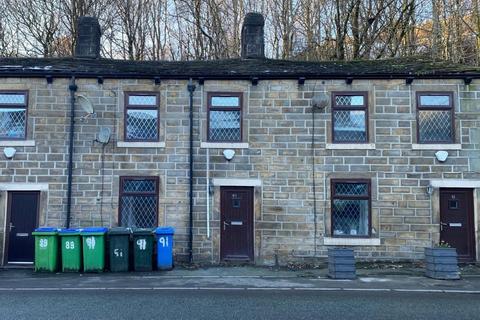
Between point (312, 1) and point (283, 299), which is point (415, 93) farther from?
point (312, 1)

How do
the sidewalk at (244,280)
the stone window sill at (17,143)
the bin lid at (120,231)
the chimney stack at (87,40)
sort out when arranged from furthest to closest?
the chimney stack at (87,40) → the stone window sill at (17,143) → the bin lid at (120,231) → the sidewalk at (244,280)

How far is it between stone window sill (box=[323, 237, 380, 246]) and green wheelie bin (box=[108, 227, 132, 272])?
5.47 m

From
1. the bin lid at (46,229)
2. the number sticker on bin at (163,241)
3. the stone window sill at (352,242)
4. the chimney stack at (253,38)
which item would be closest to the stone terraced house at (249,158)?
the stone window sill at (352,242)

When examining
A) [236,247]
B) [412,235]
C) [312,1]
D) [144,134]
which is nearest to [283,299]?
[236,247]

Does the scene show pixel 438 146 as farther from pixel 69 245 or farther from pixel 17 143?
pixel 17 143

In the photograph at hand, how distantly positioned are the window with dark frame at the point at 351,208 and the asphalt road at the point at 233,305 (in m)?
4.56

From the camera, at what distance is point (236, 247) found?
14.2 meters

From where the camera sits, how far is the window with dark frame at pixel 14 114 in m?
14.5

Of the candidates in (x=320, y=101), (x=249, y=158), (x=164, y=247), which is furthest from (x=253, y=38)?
(x=164, y=247)

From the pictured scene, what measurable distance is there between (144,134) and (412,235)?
27.0ft

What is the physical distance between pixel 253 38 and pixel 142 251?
826 cm

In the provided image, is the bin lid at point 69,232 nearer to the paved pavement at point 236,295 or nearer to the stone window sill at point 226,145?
the paved pavement at point 236,295

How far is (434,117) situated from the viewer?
14445 millimetres

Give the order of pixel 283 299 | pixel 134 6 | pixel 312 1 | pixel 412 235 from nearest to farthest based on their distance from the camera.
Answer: pixel 283 299 < pixel 412 235 < pixel 312 1 < pixel 134 6
